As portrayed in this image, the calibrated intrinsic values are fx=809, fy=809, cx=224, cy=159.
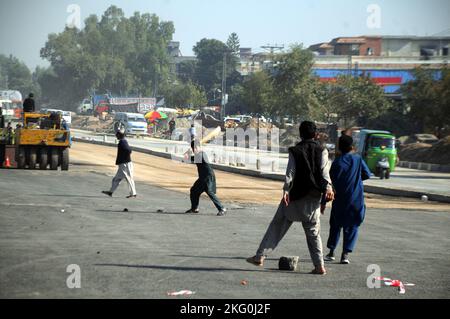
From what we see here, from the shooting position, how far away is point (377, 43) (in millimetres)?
109688

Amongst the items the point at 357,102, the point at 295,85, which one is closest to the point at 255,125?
the point at 295,85

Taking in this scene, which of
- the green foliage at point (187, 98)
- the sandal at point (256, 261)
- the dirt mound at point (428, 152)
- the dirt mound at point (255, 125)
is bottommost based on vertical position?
the dirt mound at point (428, 152)

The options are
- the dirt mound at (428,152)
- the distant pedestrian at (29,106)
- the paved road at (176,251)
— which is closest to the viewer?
the paved road at (176,251)

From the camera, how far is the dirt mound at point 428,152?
48.4 m

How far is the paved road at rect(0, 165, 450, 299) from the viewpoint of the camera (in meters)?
8.87

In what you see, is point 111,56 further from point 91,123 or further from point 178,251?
point 178,251

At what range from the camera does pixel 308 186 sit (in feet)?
32.7

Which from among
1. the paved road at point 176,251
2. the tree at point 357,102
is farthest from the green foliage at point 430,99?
the paved road at point 176,251

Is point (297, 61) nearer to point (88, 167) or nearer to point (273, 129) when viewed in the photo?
point (273, 129)

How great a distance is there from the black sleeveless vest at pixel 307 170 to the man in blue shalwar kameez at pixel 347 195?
1.13 meters

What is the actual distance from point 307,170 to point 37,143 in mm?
21138

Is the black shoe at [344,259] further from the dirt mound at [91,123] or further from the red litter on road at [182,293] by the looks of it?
the dirt mound at [91,123]
